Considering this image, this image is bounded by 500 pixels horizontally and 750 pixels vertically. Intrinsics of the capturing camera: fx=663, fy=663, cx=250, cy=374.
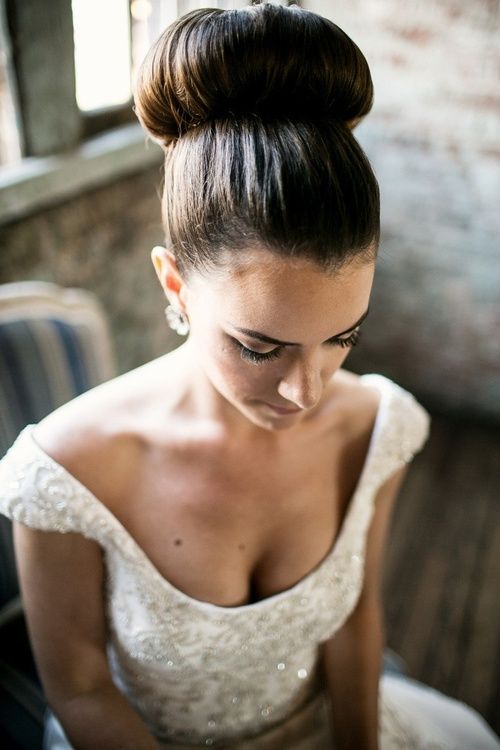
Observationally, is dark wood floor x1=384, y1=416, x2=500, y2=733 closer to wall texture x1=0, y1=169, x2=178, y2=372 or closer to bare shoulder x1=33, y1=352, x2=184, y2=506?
wall texture x1=0, y1=169, x2=178, y2=372

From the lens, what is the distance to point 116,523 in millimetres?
983

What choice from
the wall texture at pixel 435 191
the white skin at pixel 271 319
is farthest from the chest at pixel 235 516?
the wall texture at pixel 435 191

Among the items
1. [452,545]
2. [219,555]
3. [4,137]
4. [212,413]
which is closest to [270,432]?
[212,413]

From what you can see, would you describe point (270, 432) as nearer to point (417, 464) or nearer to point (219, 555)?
point (219, 555)

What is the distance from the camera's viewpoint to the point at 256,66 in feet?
2.40

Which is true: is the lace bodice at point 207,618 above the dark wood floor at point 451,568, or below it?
above

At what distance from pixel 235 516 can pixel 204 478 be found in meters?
0.08

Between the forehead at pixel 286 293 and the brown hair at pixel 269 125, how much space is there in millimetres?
17

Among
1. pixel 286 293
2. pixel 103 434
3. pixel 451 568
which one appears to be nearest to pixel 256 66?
pixel 286 293

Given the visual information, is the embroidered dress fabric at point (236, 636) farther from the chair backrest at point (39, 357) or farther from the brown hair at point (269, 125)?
the brown hair at point (269, 125)

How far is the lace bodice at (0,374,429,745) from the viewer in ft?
3.14

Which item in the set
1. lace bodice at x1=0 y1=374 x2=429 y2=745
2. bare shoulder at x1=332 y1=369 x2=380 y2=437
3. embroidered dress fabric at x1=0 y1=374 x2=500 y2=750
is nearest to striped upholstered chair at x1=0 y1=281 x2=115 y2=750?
embroidered dress fabric at x1=0 y1=374 x2=500 y2=750

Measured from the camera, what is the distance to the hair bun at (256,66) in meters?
0.73

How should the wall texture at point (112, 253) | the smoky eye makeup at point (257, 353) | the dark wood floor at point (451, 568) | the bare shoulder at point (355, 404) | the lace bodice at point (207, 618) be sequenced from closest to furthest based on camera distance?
the smoky eye makeup at point (257, 353)
the lace bodice at point (207, 618)
the bare shoulder at point (355, 404)
the wall texture at point (112, 253)
the dark wood floor at point (451, 568)
